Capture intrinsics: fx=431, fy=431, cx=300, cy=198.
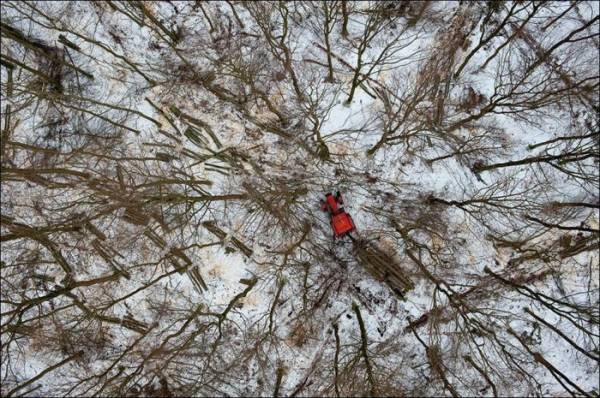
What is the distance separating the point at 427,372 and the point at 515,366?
190 cm

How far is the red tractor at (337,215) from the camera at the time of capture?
29.3 feet

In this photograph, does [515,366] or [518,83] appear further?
[515,366]

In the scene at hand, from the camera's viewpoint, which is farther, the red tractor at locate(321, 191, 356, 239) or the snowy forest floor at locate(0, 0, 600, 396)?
the snowy forest floor at locate(0, 0, 600, 396)

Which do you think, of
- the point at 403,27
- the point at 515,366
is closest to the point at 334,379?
the point at 515,366

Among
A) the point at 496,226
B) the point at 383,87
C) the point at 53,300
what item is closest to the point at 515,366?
the point at 496,226

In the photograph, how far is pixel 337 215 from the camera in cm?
902

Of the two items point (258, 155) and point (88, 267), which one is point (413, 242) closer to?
point (258, 155)

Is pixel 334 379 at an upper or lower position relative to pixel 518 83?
lower

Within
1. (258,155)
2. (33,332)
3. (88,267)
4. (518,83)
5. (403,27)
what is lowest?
(33,332)

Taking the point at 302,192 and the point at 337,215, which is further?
the point at 302,192

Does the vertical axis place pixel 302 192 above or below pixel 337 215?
above

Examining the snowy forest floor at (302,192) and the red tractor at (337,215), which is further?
the snowy forest floor at (302,192)

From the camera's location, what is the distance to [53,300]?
9.57 meters

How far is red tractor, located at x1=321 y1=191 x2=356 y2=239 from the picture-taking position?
8922 millimetres
